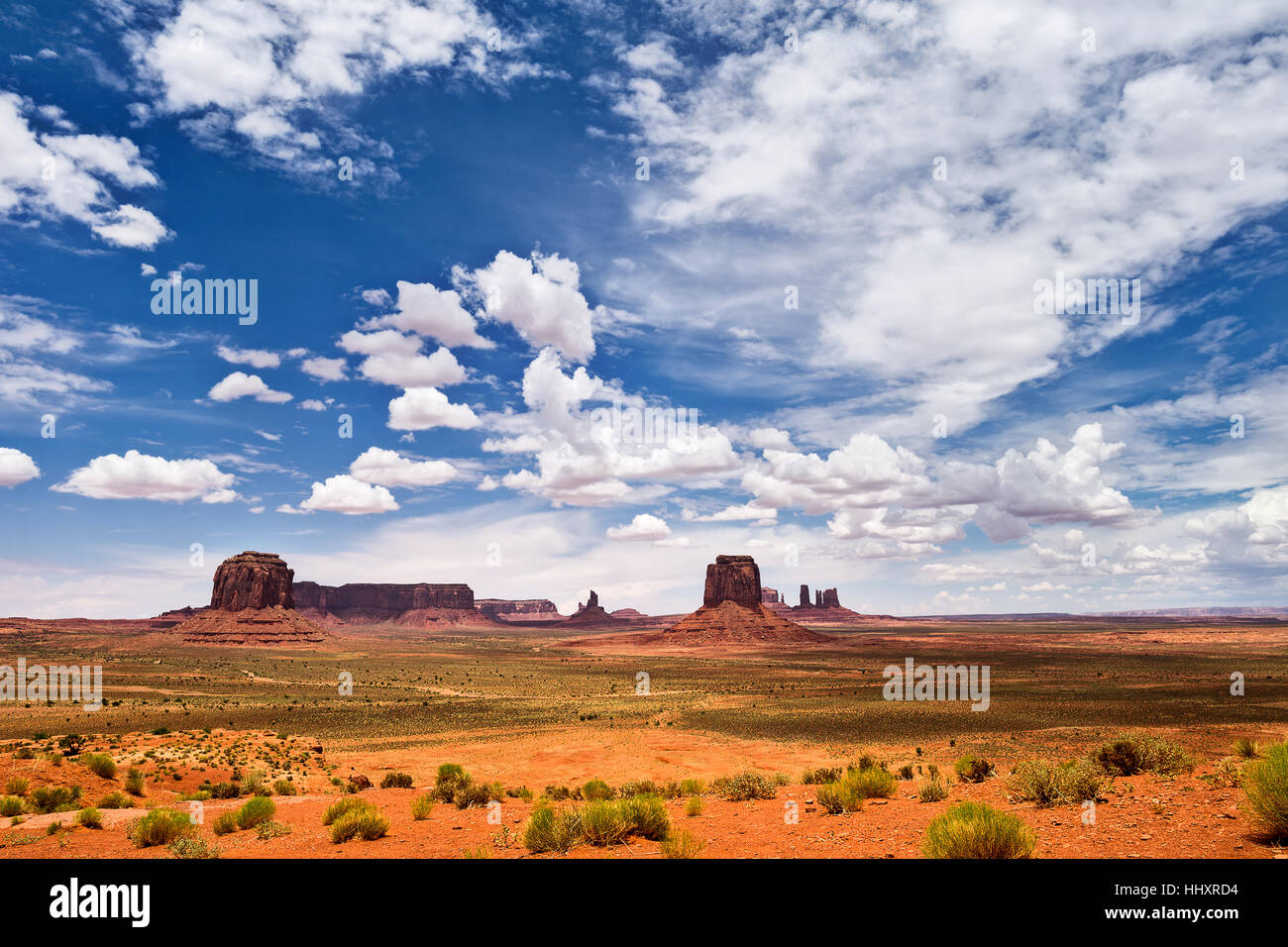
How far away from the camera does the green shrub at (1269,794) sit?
7988 mm

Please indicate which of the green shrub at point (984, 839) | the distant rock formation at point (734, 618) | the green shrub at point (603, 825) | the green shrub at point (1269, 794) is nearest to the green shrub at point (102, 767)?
the green shrub at point (603, 825)

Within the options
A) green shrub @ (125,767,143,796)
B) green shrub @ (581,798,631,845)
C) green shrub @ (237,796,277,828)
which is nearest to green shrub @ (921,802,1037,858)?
green shrub @ (581,798,631,845)

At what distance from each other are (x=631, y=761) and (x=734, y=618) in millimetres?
130499

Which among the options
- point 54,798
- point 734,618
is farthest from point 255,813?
point 734,618

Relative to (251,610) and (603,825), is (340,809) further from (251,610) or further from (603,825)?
(251,610)

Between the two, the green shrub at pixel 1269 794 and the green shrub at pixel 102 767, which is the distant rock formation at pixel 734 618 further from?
the green shrub at pixel 1269 794

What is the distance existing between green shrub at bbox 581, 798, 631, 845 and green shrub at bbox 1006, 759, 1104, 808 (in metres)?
7.48

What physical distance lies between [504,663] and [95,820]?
90315mm

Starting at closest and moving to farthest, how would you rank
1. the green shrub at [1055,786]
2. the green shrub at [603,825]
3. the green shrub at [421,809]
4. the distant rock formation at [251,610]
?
the green shrub at [603,825] → the green shrub at [1055,786] → the green shrub at [421,809] → the distant rock formation at [251,610]

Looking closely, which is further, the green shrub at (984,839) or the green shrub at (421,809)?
the green shrub at (421,809)

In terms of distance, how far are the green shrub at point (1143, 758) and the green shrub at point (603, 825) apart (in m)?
11.2

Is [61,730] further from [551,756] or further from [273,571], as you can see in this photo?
[273,571]
